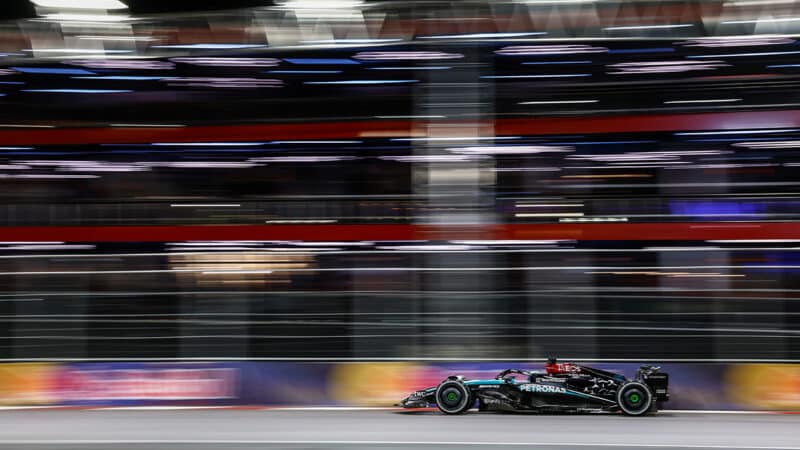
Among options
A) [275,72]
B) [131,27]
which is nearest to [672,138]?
[275,72]

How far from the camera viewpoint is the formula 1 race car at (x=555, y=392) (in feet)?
41.7

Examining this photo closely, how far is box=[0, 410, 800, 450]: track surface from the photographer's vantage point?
10367 millimetres

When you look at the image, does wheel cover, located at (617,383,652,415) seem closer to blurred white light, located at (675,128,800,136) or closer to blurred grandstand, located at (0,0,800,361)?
blurred grandstand, located at (0,0,800,361)

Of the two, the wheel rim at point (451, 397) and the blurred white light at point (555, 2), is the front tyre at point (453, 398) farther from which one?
the blurred white light at point (555, 2)

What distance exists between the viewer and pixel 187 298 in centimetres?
1438

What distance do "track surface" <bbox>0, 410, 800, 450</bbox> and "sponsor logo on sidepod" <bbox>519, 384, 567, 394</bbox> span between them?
39 cm

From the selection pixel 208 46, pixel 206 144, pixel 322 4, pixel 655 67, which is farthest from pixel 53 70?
pixel 655 67

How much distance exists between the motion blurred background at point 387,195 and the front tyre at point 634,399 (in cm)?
111

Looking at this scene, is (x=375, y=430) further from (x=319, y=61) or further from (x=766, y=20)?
(x=766, y=20)

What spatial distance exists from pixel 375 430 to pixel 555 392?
291 centimetres

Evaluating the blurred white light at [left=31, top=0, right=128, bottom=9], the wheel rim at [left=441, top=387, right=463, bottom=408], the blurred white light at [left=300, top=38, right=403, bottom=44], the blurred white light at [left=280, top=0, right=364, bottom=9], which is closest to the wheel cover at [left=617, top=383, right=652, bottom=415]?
the wheel rim at [left=441, top=387, right=463, bottom=408]

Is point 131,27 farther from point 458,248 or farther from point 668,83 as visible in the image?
point 668,83

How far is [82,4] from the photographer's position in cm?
1512

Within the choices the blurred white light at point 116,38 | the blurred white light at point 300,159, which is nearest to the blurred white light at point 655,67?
the blurred white light at point 300,159
